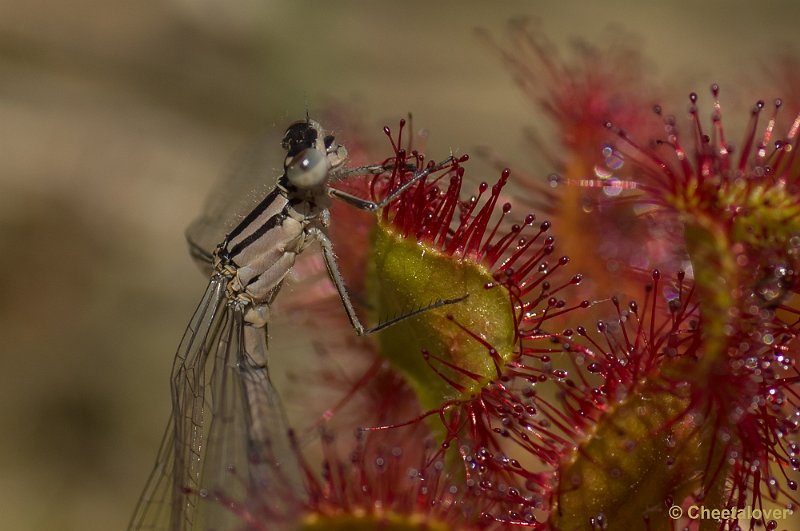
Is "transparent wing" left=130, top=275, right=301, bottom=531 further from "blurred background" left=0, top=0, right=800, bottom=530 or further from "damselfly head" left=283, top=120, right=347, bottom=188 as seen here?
"blurred background" left=0, top=0, right=800, bottom=530

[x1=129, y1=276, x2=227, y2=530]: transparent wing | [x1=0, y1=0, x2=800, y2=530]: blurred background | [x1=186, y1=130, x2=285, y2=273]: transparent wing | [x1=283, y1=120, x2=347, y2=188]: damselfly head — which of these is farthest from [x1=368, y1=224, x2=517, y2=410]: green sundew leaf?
[x1=0, y1=0, x2=800, y2=530]: blurred background

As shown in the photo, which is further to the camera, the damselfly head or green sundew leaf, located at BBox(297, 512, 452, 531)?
the damselfly head

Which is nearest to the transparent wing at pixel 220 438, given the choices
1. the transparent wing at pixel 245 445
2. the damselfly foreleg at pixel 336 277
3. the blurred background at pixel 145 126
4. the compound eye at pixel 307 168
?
the transparent wing at pixel 245 445

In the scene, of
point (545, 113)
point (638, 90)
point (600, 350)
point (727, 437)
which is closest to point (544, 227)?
point (600, 350)

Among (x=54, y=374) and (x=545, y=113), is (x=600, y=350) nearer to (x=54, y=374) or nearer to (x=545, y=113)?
(x=545, y=113)

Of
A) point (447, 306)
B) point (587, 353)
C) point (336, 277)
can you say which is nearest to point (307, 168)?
point (336, 277)

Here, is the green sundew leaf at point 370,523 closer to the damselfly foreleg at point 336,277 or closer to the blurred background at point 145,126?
the damselfly foreleg at point 336,277
